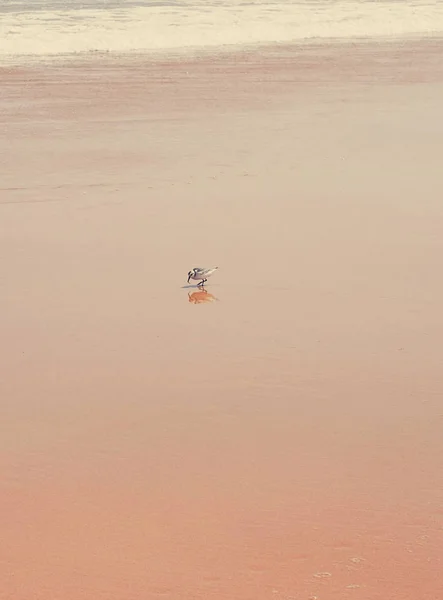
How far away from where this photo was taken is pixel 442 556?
4391 mm

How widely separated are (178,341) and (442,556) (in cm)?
281

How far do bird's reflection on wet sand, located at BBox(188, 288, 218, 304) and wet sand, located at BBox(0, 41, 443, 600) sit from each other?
14 millimetres

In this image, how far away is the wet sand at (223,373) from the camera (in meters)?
4.46

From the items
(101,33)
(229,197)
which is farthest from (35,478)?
(101,33)

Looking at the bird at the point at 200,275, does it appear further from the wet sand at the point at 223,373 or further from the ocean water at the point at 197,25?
the ocean water at the point at 197,25

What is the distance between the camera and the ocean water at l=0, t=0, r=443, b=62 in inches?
1128

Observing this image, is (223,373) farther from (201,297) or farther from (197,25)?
(197,25)

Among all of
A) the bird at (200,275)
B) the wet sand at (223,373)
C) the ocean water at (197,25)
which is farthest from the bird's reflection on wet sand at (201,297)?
the ocean water at (197,25)

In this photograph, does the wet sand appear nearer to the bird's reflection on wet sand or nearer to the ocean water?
the bird's reflection on wet sand

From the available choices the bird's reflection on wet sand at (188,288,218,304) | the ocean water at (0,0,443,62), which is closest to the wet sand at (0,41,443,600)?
the bird's reflection on wet sand at (188,288,218,304)

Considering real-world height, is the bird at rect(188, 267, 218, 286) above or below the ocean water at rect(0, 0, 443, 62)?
below

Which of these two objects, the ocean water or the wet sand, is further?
the ocean water

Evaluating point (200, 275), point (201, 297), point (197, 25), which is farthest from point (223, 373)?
point (197, 25)

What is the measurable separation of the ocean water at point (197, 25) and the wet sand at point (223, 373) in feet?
51.2
